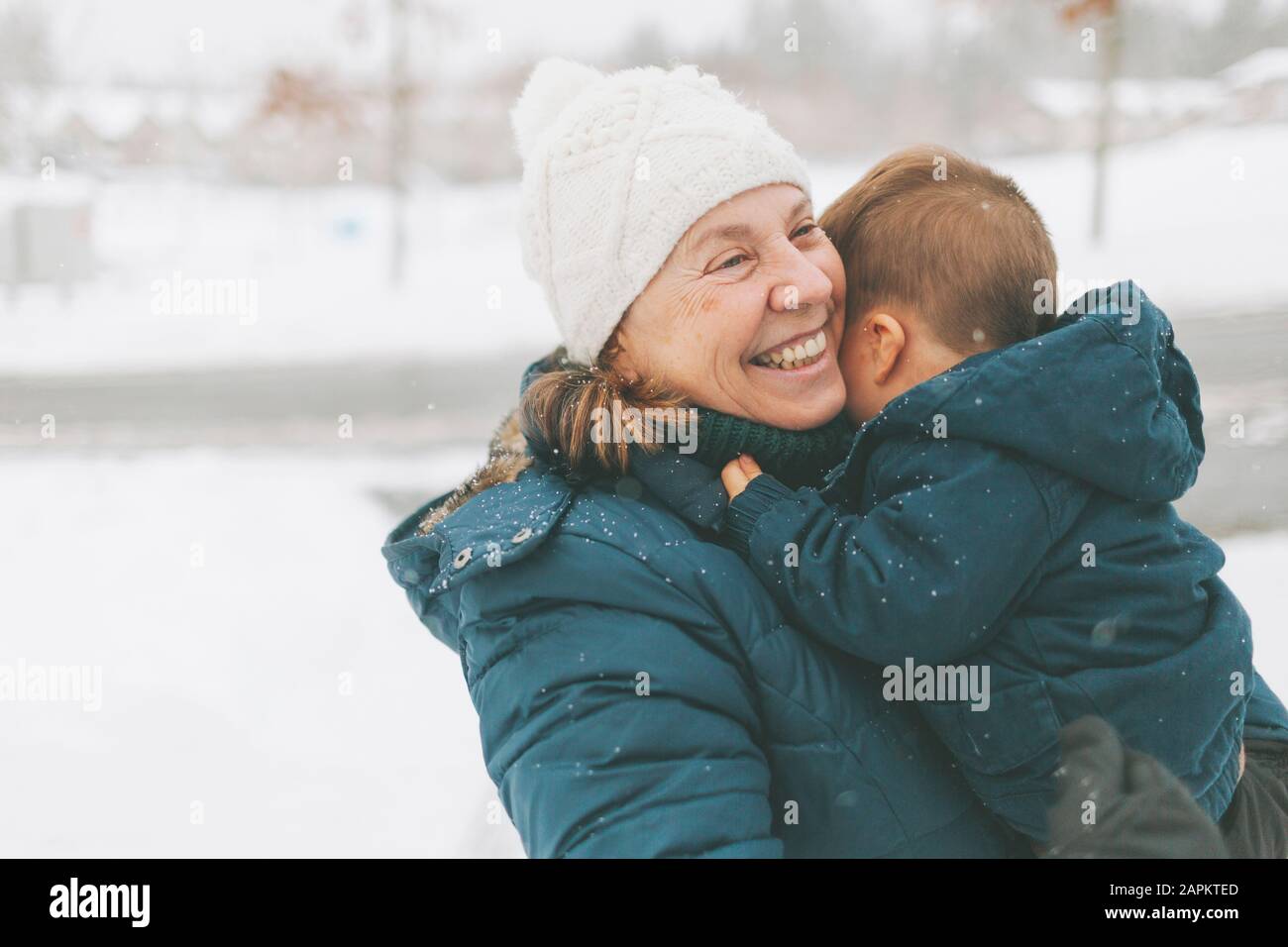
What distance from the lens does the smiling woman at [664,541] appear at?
1384 millimetres

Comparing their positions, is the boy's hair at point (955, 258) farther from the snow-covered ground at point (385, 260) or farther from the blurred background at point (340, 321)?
the snow-covered ground at point (385, 260)

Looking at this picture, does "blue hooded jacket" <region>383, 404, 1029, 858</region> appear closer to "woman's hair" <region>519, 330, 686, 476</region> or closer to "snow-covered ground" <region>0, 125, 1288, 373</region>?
"woman's hair" <region>519, 330, 686, 476</region>

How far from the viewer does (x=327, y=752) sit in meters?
4.10

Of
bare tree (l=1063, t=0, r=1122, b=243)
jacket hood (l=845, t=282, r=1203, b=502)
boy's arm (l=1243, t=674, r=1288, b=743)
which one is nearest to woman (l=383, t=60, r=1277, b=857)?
jacket hood (l=845, t=282, r=1203, b=502)

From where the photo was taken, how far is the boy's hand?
1640 mm

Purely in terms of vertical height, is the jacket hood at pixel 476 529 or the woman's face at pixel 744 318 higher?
the woman's face at pixel 744 318

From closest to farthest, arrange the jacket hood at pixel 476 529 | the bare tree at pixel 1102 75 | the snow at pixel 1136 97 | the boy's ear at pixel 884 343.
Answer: the jacket hood at pixel 476 529 < the boy's ear at pixel 884 343 < the bare tree at pixel 1102 75 < the snow at pixel 1136 97

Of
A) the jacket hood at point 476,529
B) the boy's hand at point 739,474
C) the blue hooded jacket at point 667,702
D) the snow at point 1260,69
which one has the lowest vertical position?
the blue hooded jacket at point 667,702

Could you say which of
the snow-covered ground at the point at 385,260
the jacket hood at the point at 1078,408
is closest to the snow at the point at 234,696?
the jacket hood at the point at 1078,408

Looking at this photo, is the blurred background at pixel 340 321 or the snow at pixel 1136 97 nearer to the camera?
the blurred background at pixel 340 321

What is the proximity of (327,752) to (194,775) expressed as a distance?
0.46 meters

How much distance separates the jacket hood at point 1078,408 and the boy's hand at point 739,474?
0.57 feet

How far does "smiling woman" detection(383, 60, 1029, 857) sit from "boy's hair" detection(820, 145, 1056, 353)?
0.08 metres
